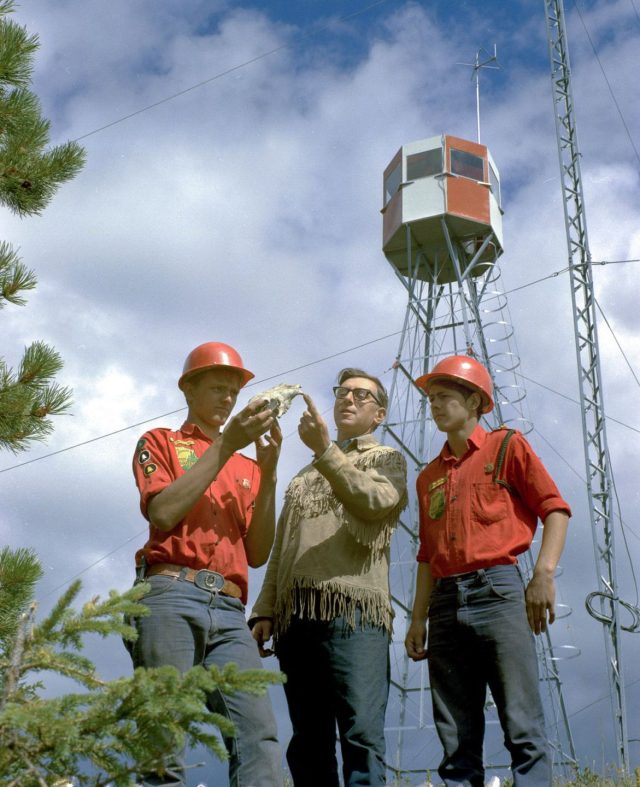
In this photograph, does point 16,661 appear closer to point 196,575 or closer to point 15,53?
point 196,575

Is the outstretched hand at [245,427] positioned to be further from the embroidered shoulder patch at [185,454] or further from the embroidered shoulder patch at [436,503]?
the embroidered shoulder patch at [436,503]

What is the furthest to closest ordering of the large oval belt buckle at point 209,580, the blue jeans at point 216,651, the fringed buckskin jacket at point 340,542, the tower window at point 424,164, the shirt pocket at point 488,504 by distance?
the tower window at point 424,164
the shirt pocket at point 488,504
the fringed buckskin jacket at point 340,542
the large oval belt buckle at point 209,580
the blue jeans at point 216,651

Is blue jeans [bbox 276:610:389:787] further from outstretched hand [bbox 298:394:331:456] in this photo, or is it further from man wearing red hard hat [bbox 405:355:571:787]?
outstretched hand [bbox 298:394:331:456]

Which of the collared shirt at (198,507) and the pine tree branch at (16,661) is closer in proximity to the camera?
the pine tree branch at (16,661)

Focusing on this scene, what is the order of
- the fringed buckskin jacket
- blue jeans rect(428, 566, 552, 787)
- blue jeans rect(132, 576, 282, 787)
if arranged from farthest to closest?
1. the fringed buckskin jacket
2. blue jeans rect(428, 566, 552, 787)
3. blue jeans rect(132, 576, 282, 787)

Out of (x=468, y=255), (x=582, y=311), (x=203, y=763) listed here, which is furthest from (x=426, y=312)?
(x=203, y=763)

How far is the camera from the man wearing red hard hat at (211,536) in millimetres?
3182

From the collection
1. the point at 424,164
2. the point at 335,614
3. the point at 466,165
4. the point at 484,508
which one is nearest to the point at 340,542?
the point at 335,614

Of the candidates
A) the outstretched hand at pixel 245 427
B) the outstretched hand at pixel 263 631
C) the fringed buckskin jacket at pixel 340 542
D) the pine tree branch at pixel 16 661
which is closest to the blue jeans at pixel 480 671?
the fringed buckskin jacket at pixel 340 542

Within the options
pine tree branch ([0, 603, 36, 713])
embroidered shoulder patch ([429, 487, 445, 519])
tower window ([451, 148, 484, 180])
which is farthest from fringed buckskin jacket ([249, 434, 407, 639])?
tower window ([451, 148, 484, 180])

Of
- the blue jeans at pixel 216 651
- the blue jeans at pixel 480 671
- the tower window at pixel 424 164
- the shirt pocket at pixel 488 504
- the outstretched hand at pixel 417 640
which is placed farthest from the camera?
the tower window at pixel 424 164

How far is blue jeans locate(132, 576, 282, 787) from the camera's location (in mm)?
3133

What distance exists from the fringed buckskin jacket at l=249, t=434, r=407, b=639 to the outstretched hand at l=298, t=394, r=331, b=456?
0.10ft

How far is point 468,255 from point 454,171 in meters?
1.52
